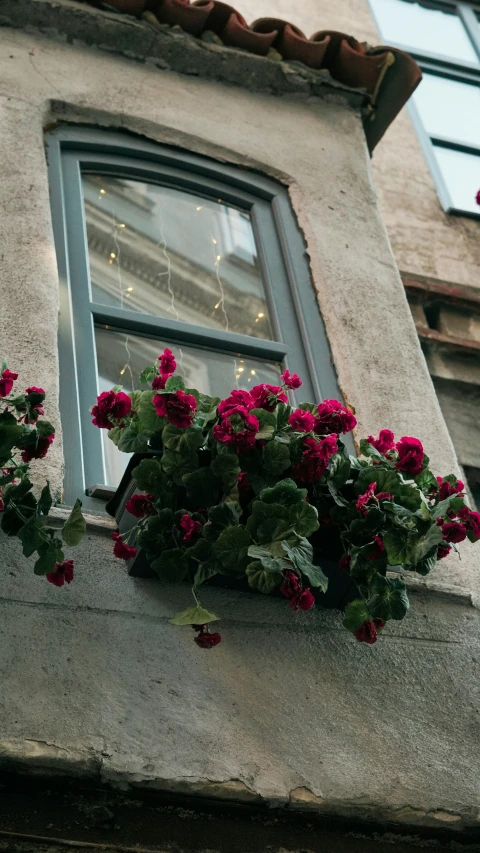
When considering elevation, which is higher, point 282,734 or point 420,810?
point 282,734

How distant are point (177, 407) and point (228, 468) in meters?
0.24

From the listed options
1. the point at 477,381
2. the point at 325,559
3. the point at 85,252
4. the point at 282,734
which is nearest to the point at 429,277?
the point at 477,381


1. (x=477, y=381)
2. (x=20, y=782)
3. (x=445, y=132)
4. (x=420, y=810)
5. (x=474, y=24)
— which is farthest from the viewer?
(x=474, y=24)

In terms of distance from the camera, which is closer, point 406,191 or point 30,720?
point 30,720

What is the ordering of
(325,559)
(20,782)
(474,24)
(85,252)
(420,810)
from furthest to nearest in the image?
(474,24) < (85,252) < (325,559) < (420,810) < (20,782)

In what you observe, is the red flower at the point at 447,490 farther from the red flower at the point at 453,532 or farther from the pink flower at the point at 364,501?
the pink flower at the point at 364,501

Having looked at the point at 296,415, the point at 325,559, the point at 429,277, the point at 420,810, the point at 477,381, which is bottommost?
the point at 420,810

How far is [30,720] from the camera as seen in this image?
2438mm

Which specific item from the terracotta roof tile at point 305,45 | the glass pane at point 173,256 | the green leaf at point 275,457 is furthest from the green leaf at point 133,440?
the terracotta roof tile at point 305,45

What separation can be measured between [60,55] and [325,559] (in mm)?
3074

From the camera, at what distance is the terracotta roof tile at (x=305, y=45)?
499cm

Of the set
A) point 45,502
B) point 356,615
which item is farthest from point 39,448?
point 356,615

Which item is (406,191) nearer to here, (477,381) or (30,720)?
(477,381)

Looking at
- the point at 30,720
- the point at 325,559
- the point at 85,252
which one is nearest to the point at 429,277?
the point at 85,252
